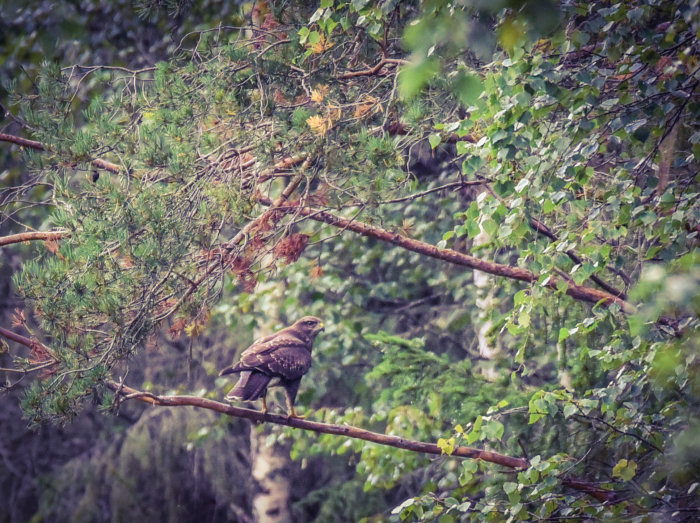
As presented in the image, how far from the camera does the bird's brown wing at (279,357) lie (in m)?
4.39

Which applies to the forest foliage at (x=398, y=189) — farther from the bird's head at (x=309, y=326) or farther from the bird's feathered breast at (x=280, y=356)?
the bird's head at (x=309, y=326)

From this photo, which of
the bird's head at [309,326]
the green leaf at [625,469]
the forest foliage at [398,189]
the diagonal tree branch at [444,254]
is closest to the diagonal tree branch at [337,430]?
the forest foliage at [398,189]

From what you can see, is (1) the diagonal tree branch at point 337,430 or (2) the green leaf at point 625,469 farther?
(1) the diagonal tree branch at point 337,430

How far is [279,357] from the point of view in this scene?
14.8ft

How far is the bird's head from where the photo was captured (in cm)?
495

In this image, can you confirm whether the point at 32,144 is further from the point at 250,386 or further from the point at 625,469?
the point at 625,469

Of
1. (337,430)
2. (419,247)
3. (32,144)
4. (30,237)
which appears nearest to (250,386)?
(337,430)

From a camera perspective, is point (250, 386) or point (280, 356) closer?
point (250, 386)

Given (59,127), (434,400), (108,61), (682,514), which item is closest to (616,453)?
(682,514)

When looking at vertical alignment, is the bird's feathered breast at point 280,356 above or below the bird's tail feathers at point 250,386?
above

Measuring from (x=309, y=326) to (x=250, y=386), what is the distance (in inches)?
29.2

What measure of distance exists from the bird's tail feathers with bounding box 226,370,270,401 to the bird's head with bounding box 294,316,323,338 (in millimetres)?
584

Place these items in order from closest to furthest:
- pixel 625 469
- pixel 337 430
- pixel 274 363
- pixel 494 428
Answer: pixel 625 469, pixel 494 428, pixel 337 430, pixel 274 363

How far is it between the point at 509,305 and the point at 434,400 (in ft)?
6.82
